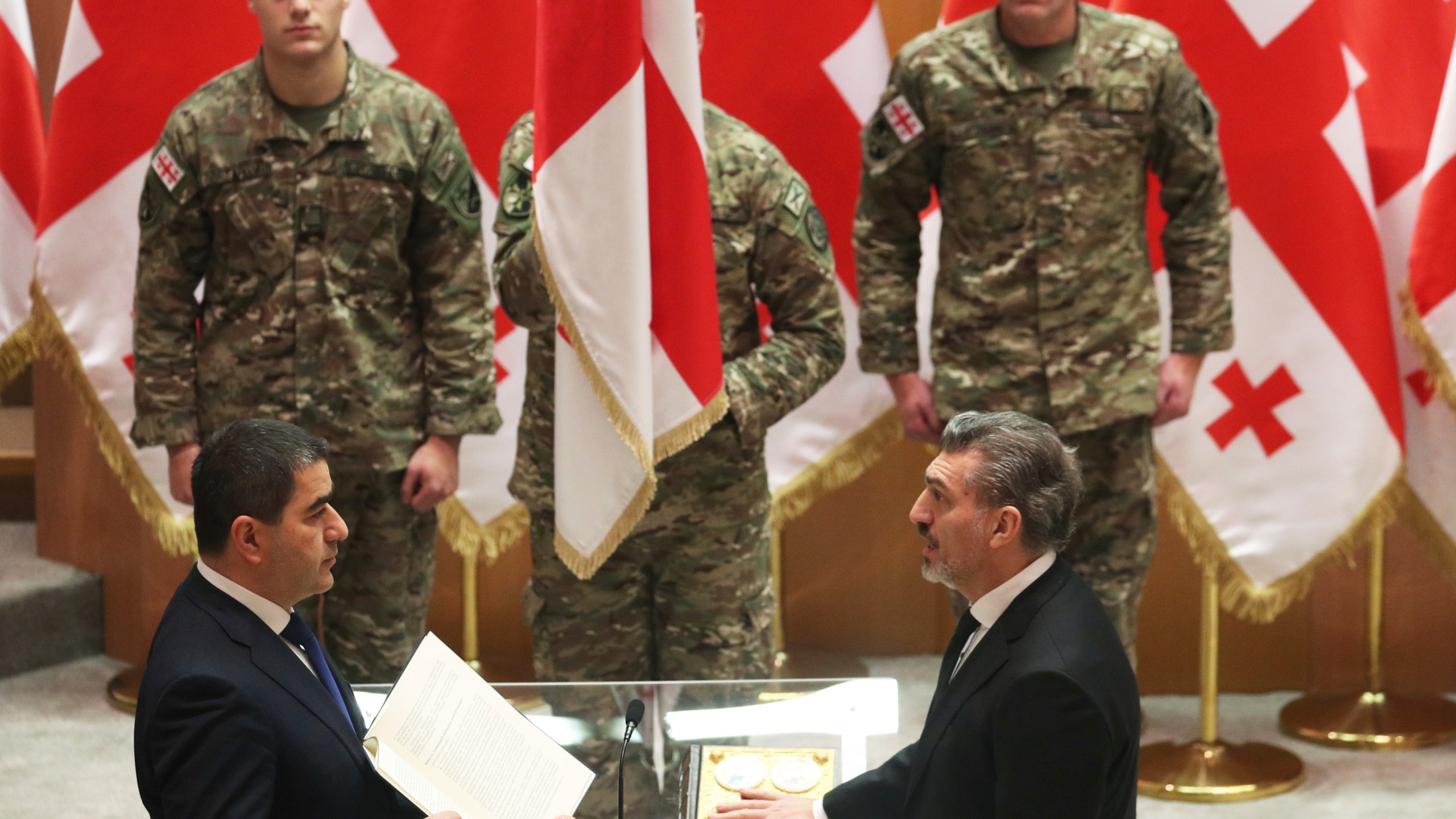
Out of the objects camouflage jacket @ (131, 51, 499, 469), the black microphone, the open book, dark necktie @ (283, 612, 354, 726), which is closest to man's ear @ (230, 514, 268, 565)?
dark necktie @ (283, 612, 354, 726)

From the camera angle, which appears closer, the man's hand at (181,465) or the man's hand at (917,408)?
the man's hand at (181,465)

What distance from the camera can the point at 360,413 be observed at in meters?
3.04

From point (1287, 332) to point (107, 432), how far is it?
9.13 feet

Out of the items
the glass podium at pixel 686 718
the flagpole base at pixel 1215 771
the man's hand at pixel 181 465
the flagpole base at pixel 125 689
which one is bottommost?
the flagpole base at pixel 1215 771

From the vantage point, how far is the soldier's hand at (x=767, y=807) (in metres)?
1.99

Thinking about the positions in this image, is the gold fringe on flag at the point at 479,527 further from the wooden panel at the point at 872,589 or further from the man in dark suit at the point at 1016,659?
the man in dark suit at the point at 1016,659

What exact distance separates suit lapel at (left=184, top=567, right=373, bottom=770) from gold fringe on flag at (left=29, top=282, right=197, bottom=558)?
2067 mm

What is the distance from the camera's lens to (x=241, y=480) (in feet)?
6.05

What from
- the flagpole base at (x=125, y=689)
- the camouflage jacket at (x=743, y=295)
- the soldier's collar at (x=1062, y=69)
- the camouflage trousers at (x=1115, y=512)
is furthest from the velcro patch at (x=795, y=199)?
the flagpole base at (x=125, y=689)

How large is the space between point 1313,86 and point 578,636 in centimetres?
203

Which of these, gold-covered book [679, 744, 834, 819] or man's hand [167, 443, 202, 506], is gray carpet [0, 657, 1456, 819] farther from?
man's hand [167, 443, 202, 506]

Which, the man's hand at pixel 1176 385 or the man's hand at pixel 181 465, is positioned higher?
the man's hand at pixel 1176 385

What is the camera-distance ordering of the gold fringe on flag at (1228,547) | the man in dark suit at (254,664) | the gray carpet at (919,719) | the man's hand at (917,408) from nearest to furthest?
the man in dark suit at (254,664), the man's hand at (917,408), the gray carpet at (919,719), the gold fringe on flag at (1228,547)

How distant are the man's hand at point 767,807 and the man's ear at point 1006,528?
0.43m
